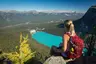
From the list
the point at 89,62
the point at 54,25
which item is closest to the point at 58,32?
the point at 54,25

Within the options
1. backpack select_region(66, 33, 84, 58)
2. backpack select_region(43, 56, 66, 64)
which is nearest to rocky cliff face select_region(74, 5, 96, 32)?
backpack select_region(66, 33, 84, 58)

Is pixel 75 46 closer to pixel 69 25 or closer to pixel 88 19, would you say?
pixel 69 25

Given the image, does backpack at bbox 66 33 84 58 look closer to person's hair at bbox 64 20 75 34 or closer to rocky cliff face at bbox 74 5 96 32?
person's hair at bbox 64 20 75 34

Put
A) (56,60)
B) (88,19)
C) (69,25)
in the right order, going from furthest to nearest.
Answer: (88,19) < (56,60) < (69,25)

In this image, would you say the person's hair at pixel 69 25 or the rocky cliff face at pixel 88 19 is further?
the rocky cliff face at pixel 88 19

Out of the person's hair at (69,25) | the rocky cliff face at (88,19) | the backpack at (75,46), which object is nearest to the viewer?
the person's hair at (69,25)

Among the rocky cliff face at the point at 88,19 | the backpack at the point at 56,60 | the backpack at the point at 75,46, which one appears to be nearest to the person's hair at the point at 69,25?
the backpack at the point at 75,46

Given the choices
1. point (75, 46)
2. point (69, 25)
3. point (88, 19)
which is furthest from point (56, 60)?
point (88, 19)

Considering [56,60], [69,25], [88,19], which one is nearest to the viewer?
[69,25]

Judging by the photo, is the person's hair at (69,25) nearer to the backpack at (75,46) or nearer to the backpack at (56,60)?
the backpack at (75,46)
